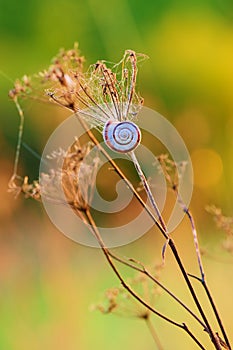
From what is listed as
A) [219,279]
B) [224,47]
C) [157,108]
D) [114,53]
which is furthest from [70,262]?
[224,47]

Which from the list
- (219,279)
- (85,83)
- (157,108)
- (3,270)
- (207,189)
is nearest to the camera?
(85,83)

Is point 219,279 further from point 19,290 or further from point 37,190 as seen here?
point 37,190

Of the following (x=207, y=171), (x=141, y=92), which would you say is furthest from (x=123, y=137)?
(x=141, y=92)

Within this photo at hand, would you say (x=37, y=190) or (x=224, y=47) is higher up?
(x=224, y=47)

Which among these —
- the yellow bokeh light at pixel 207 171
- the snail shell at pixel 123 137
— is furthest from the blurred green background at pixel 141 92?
the snail shell at pixel 123 137

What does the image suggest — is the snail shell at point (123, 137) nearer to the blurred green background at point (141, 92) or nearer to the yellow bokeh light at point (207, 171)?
the blurred green background at point (141, 92)

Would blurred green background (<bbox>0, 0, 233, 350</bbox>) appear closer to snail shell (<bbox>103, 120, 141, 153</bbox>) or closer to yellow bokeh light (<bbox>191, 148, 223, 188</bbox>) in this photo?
yellow bokeh light (<bbox>191, 148, 223, 188</bbox>)

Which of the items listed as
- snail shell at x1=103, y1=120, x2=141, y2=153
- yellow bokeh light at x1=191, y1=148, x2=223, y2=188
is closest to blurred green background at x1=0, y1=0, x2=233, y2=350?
yellow bokeh light at x1=191, y1=148, x2=223, y2=188

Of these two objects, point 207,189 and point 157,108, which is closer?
point 207,189
